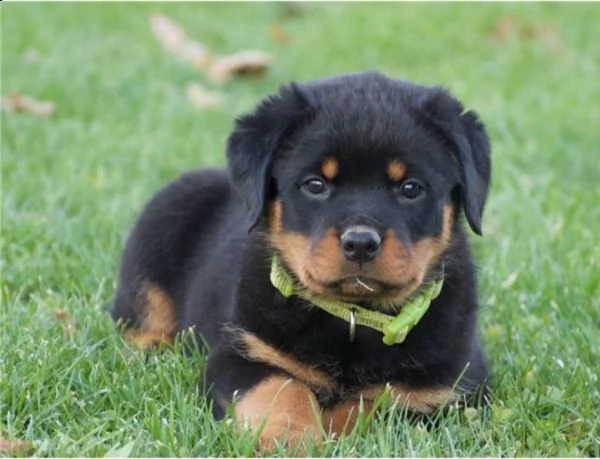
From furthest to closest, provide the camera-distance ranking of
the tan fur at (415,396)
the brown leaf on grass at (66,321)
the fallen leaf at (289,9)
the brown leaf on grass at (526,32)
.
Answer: the fallen leaf at (289,9)
the brown leaf on grass at (526,32)
the brown leaf on grass at (66,321)
the tan fur at (415,396)

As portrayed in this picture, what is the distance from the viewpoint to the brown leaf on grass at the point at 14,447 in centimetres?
312

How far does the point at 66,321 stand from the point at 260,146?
1164mm

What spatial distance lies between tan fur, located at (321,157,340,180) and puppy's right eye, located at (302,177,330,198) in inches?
1.2

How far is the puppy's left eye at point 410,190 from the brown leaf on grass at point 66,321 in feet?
4.49

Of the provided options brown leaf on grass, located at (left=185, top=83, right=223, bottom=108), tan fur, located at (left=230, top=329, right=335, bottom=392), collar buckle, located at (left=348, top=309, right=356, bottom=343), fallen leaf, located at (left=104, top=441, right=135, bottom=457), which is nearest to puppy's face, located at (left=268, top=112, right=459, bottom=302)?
collar buckle, located at (left=348, top=309, right=356, bottom=343)

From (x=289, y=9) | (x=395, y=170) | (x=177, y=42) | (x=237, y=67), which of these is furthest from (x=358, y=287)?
(x=289, y=9)

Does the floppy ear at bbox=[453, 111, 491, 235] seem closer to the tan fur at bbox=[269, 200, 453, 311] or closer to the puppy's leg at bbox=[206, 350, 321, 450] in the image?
the tan fur at bbox=[269, 200, 453, 311]

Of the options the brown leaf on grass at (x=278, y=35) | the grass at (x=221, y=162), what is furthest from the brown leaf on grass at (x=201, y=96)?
the brown leaf on grass at (x=278, y=35)

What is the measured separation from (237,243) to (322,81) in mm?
773

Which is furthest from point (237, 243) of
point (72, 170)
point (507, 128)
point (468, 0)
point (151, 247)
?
point (468, 0)

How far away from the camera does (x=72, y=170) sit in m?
6.26

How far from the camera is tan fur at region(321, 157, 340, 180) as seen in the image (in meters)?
3.36

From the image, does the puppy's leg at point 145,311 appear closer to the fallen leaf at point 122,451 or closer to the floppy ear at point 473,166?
the fallen leaf at point 122,451

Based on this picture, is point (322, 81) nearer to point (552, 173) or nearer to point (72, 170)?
point (72, 170)
